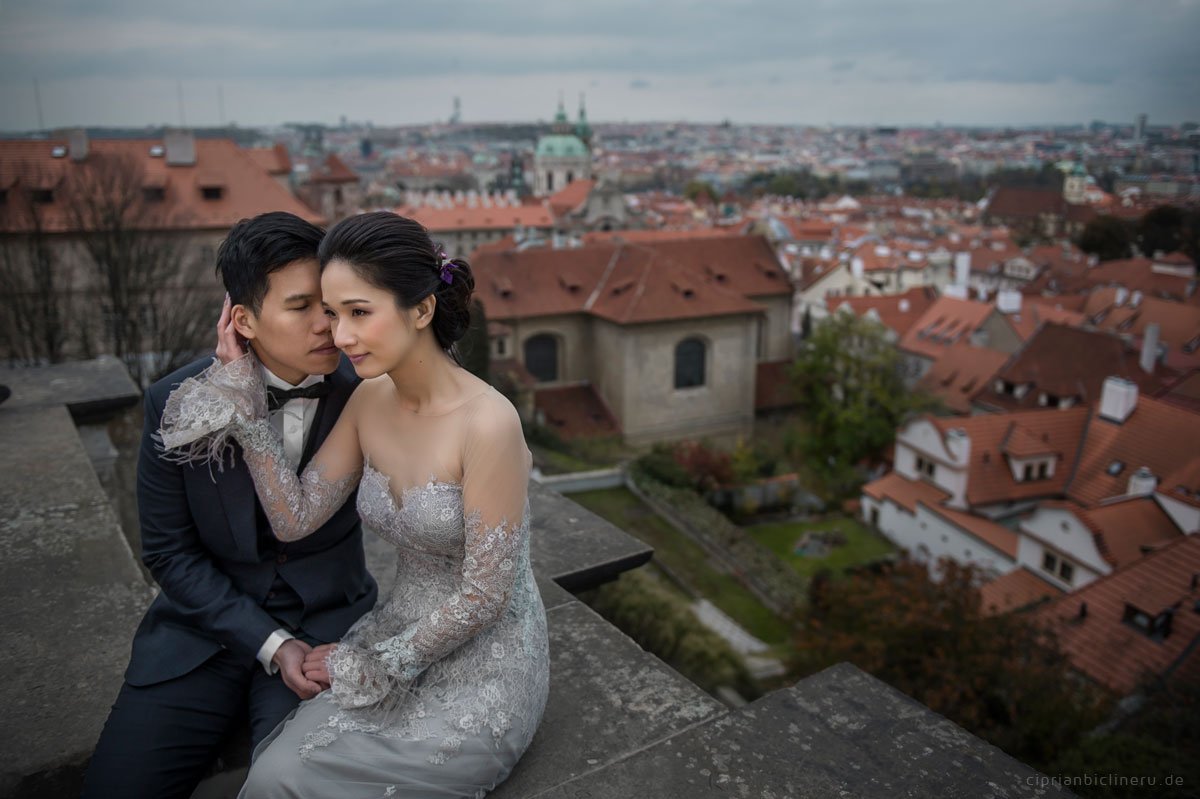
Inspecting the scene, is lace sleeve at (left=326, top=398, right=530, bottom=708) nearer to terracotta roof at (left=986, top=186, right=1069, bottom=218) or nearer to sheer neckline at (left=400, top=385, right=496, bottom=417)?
sheer neckline at (left=400, top=385, right=496, bottom=417)

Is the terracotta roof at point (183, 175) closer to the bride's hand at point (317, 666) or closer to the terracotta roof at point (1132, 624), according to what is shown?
the terracotta roof at point (1132, 624)

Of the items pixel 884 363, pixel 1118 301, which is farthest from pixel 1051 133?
pixel 884 363

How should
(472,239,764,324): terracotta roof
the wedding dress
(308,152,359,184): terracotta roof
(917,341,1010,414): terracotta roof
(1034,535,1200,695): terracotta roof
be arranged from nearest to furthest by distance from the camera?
the wedding dress < (1034,535,1200,695): terracotta roof < (472,239,764,324): terracotta roof < (917,341,1010,414): terracotta roof < (308,152,359,184): terracotta roof

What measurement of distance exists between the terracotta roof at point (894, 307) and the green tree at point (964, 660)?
2219 cm

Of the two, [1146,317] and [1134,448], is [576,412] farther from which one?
[1146,317]

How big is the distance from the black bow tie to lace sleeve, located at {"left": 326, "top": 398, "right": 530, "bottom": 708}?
595 mm

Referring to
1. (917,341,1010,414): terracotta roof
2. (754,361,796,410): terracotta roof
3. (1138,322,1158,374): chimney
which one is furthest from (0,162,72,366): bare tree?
(1138,322,1158,374): chimney

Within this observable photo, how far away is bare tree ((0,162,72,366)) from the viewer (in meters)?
16.0

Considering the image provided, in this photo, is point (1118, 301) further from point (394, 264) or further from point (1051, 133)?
point (1051, 133)

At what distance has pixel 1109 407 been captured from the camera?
1958cm

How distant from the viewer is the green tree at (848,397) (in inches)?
998

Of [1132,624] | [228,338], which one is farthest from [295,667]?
[1132,624]

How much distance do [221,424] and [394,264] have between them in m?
0.64

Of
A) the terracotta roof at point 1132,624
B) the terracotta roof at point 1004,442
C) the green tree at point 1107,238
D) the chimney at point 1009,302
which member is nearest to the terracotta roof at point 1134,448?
the terracotta roof at point 1004,442
